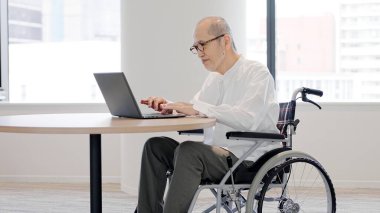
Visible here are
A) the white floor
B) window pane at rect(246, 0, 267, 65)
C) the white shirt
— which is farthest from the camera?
window pane at rect(246, 0, 267, 65)

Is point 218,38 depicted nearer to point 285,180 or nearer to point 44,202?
point 285,180

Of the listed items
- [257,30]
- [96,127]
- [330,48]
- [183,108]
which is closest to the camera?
[96,127]

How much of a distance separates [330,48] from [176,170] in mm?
2942

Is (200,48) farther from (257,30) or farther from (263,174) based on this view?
(257,30)

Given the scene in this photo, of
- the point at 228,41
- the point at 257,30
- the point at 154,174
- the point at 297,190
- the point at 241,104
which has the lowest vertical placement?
the point at 297,190

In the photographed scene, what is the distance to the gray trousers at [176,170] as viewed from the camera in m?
2.24

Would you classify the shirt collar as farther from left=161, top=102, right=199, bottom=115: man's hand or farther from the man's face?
left=161, top=102, right=199, bottom=115: man's hand

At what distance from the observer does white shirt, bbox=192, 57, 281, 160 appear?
2344 millimetres

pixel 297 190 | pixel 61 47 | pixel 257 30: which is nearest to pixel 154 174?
pixel 297 190

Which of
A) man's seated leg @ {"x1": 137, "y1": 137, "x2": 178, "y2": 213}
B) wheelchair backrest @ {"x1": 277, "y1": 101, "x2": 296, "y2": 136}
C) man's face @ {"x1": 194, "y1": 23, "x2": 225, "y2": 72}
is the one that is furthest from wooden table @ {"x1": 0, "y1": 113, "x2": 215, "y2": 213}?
wheelchair backrest @ {"x1": 277, "y1": 101, "x2": 296, "y2": 136}

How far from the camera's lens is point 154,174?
98.9 inches

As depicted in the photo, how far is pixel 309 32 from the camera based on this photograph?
4.88m

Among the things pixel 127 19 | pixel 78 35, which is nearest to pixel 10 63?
A: pixel 78 35

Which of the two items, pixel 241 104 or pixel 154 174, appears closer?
pixel 241 104
